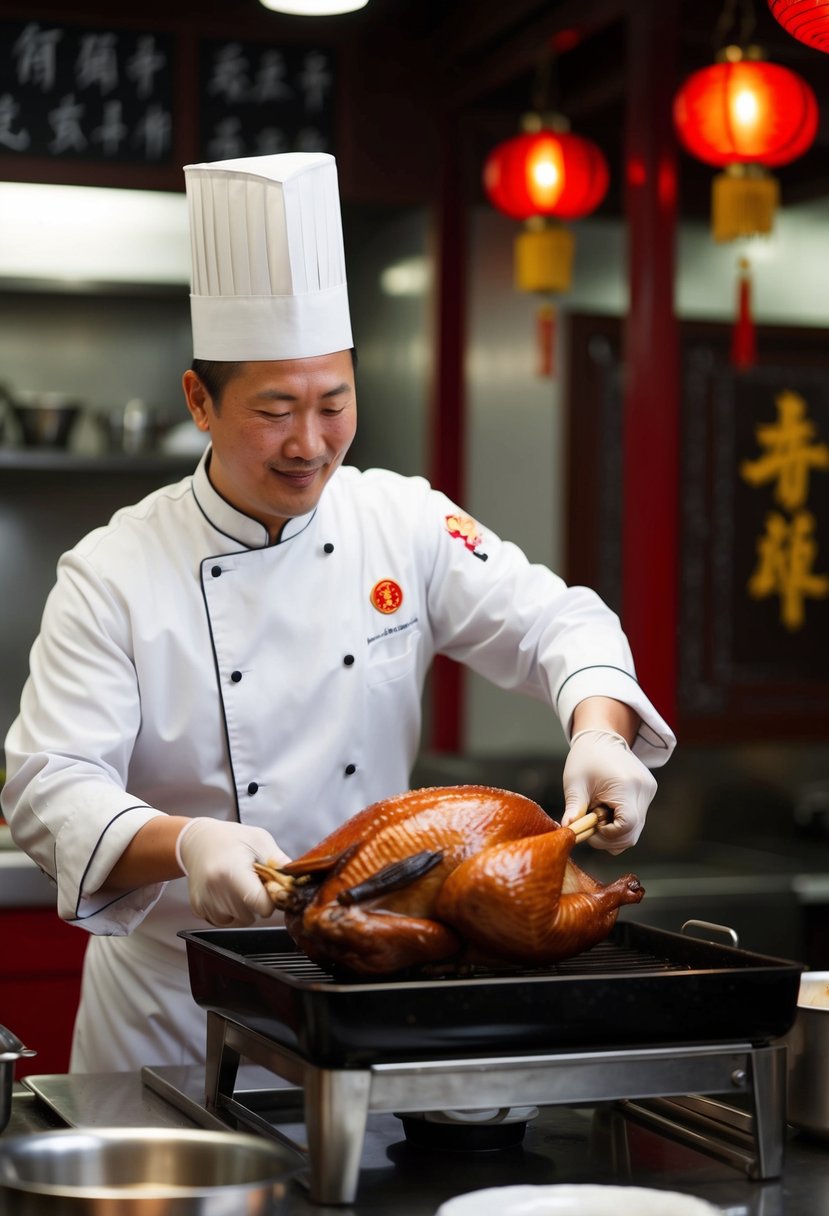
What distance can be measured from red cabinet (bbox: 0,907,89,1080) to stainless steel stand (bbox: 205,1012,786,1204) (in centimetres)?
214

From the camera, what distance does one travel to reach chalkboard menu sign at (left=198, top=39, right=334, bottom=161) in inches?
184

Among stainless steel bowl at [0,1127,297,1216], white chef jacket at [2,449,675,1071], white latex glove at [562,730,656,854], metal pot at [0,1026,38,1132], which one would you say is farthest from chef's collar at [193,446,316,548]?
stainless steel bowl at [0,1127,297,1216]

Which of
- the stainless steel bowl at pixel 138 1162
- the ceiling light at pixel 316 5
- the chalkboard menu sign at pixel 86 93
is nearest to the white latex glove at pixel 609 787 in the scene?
the stainless steel bowl at pixel 138 1162

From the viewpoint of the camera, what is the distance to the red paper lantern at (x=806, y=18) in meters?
1.77

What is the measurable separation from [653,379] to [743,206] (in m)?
0.56

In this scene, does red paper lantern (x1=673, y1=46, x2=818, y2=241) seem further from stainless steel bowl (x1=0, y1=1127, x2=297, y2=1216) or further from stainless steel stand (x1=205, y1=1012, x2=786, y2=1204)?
stainless steel bowl (x1=0, y1=1127, x2=297, y2=1216)

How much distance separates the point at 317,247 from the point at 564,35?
105 inches

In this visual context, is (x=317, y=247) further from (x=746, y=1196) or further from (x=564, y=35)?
(x=564, y=35)

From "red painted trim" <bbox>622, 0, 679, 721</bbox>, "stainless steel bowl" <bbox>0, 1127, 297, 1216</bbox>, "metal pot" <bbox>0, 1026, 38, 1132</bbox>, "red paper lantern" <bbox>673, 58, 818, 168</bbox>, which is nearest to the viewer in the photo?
"stainless steel bowl" <bbox>0, 1127, 297, 1216</bbox>

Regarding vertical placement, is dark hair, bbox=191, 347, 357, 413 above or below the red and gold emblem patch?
above

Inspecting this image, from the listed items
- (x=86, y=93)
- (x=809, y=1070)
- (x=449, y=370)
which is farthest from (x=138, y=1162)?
(x=449, y=370)

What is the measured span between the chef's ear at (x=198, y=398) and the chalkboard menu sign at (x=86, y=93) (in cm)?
275

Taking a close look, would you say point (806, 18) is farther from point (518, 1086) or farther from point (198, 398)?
point (518, 1086)

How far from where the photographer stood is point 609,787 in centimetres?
182
